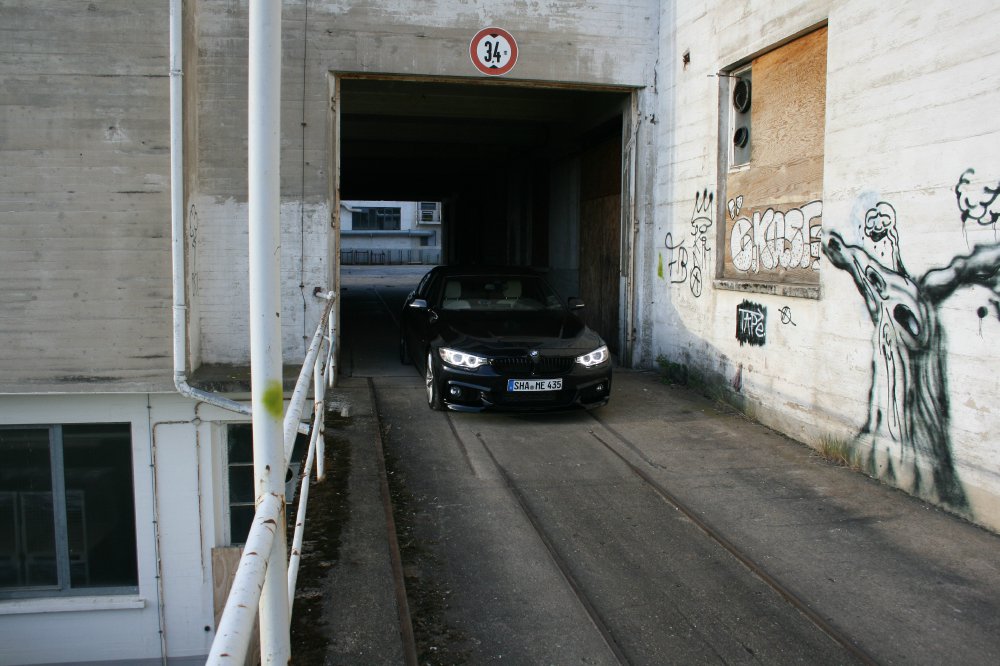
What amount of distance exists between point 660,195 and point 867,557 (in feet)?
22.6

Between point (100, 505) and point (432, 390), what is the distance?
5.94m

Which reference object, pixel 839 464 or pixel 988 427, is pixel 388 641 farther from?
pixel 839 464

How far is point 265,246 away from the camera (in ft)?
8.27

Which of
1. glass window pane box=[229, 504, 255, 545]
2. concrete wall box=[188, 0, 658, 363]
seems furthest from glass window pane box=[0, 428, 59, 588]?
concrete wall box=[188, 0, 658, 363]

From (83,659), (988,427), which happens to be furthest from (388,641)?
(83,659)

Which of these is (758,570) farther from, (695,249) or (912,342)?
(695,249)

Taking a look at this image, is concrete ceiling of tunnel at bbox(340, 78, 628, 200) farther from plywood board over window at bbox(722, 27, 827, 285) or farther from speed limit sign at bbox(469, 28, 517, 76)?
plywood board over window at bbox(722, 27, 827, 285)

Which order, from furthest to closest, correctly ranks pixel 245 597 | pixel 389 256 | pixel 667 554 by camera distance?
pixel 389 256 < pixel 667 554 < pixel 245 597

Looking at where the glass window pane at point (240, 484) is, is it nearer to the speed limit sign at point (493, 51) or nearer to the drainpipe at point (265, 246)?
the speed limit sign at point (493, 51)

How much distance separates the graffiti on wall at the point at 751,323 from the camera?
8.59 metres

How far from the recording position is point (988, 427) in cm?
568

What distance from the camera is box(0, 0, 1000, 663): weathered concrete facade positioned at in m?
7.04

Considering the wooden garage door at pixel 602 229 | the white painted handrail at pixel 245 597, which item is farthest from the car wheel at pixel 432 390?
the white painted handrail at pixel 245 597

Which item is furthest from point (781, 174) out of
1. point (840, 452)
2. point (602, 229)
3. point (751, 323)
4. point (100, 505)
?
point (100, 505)
